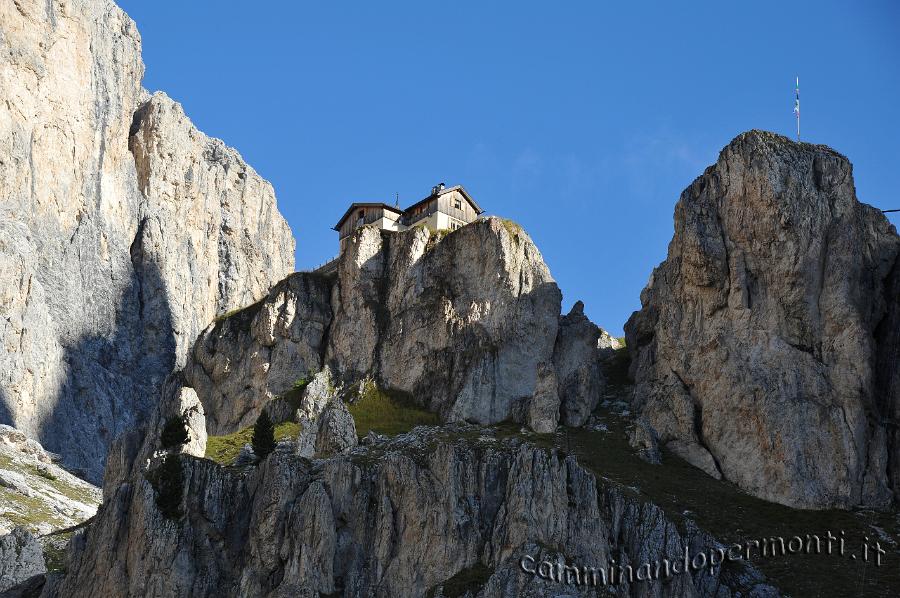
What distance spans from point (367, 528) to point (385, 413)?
24634 mm

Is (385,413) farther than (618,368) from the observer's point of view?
No

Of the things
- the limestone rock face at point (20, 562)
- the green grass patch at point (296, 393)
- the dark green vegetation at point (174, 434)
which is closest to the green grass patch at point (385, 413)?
the green grass patch at point (296, 393)

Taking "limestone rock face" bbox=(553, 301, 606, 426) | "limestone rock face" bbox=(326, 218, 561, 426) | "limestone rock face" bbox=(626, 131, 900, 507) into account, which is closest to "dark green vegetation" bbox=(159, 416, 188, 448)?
"limestone rock face" bbox=(326, 218, 561, 426)

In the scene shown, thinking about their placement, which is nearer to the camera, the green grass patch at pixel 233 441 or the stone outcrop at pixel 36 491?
the green grass patch at pixel 233 441

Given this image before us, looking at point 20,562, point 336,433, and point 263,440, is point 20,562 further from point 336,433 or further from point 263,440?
point 336,433

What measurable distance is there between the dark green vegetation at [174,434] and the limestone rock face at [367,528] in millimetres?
10855

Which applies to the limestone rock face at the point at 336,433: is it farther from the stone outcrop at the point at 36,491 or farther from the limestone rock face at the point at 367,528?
the stone outcrop at the point at 36,491

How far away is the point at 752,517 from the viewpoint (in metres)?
102

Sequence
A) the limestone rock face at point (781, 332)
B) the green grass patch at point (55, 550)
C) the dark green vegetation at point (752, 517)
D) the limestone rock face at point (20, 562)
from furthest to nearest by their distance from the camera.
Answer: the green grass patch at point (55, 550) → the limestone rock face at point (781, 332) → the limestone rock face at point (20, 562) → the dark green vegetation at point (752, 517)

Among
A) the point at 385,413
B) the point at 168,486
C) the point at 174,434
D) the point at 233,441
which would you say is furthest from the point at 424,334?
the point at 168,486

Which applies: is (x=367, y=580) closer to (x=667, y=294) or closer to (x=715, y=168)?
(x=667, y=294)

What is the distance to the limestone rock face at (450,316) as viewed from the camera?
126 m

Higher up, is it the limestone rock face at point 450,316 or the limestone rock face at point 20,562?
the limestone rock face at point 450,316

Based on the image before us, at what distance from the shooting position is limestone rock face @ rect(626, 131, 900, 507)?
349 feet
